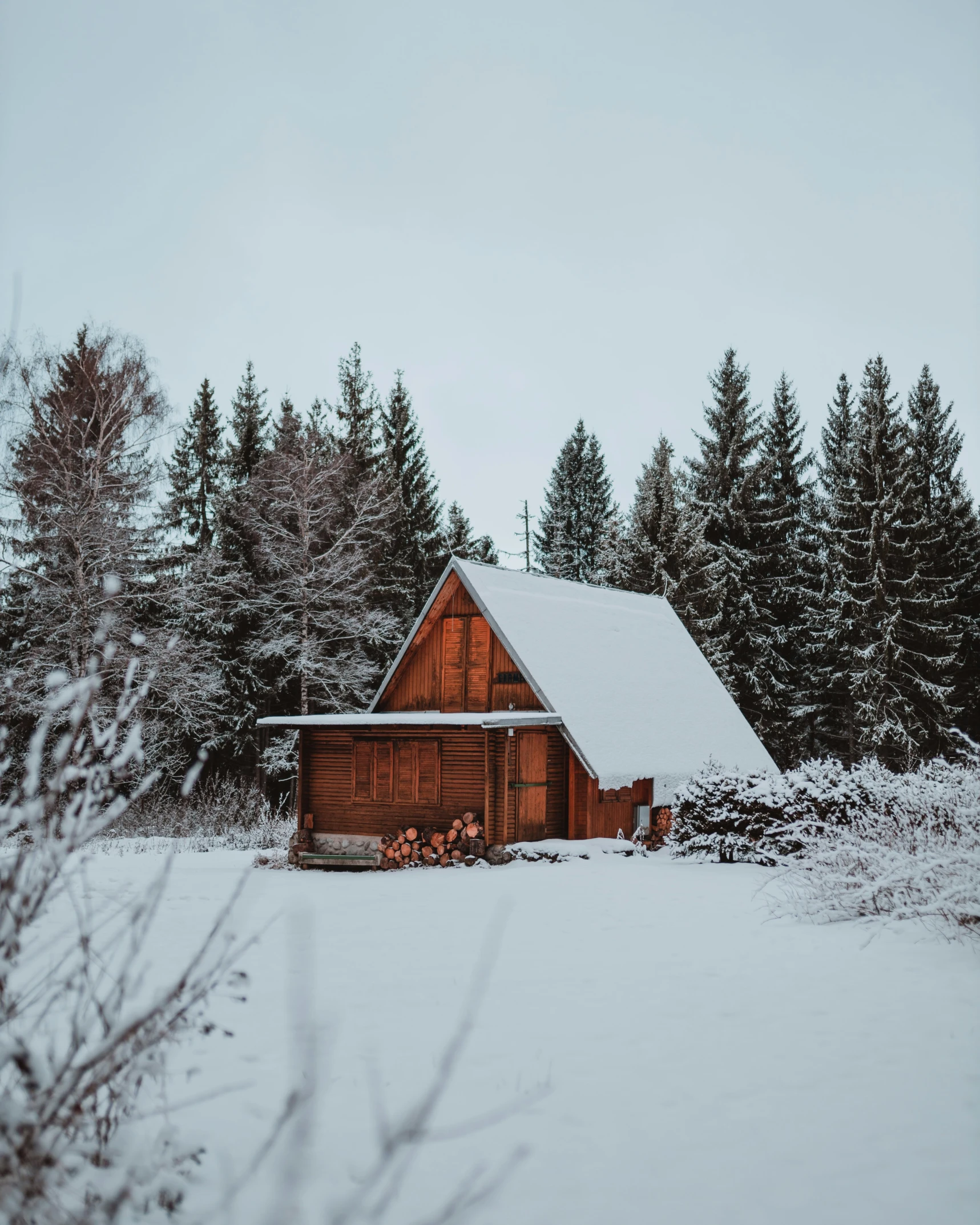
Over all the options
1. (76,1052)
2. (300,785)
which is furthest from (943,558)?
(76,1052)

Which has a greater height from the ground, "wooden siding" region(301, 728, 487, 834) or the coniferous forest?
the coniferous forest

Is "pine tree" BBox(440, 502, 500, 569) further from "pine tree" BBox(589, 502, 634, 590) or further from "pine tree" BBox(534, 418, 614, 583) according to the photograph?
"pine tree" BBox(534, 418, 614, 583)

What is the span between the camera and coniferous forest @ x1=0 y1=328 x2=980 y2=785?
2252cm

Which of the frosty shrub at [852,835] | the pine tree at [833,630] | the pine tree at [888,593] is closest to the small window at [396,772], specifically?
the frosty shrub at [852,835]

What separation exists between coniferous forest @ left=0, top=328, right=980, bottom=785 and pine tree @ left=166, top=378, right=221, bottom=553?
110mm

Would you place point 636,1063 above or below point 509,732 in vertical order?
below

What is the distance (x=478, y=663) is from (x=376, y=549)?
1351 cm

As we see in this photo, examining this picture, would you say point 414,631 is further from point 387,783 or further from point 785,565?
point 785,565

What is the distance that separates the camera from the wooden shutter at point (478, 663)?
1958 centimetres

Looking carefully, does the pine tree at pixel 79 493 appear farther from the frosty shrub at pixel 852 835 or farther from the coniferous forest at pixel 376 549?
the frosty shrub at pixel 852 835

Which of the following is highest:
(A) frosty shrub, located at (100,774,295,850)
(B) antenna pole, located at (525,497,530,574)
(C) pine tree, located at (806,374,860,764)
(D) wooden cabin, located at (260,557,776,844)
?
(B) antenna pole, located at (525,497,530,574)

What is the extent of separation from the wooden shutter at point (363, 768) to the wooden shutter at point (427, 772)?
1.14 metres

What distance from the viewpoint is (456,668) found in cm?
2002

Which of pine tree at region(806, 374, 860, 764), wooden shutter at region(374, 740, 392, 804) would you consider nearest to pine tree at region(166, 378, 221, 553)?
wooden shutter at region(374, 740, 392, 804)
